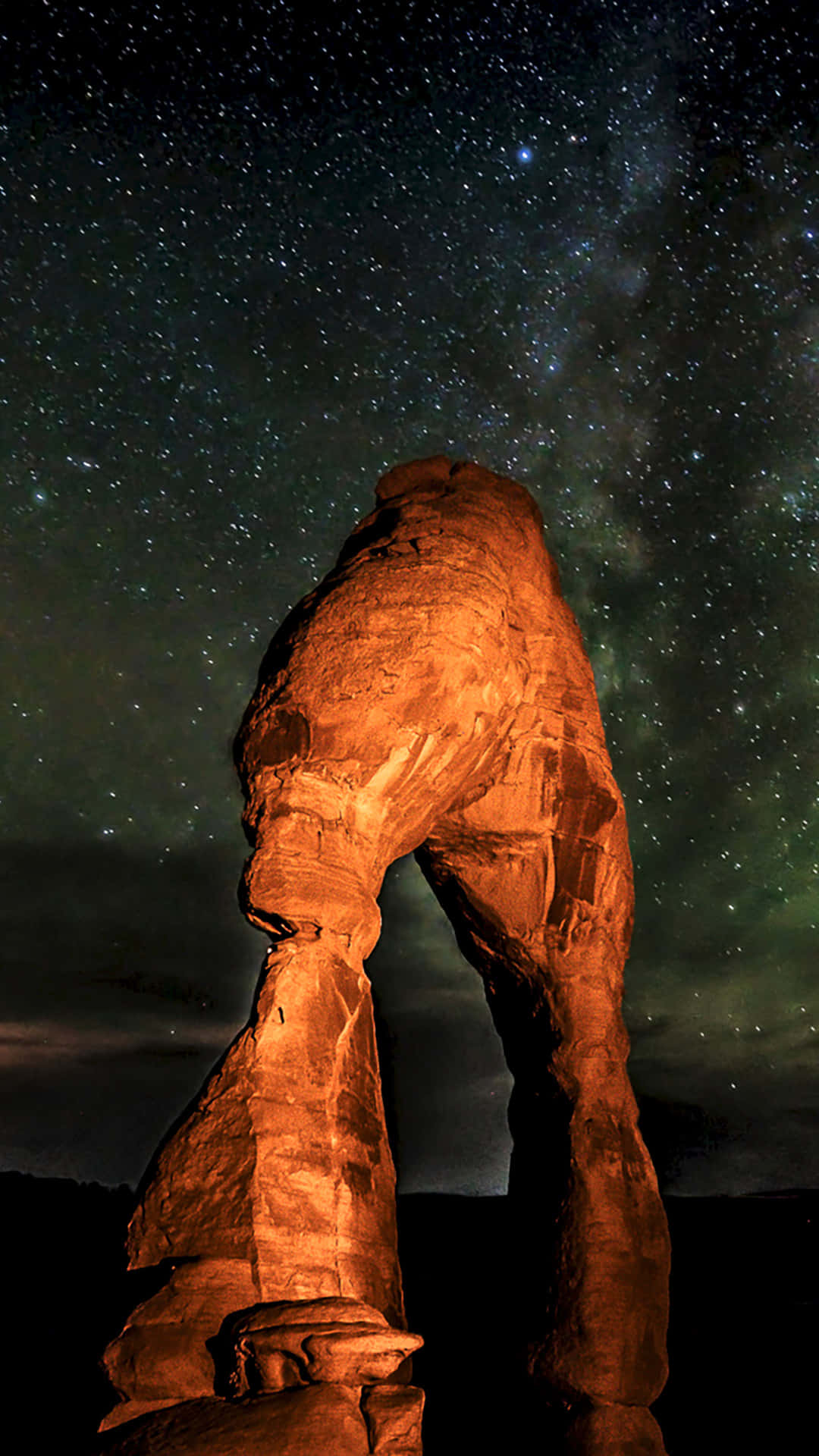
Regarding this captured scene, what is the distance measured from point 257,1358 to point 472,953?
3.62 m

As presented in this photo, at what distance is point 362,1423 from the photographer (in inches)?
134

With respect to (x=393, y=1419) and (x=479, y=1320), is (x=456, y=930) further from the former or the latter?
(x=393, y=1419)

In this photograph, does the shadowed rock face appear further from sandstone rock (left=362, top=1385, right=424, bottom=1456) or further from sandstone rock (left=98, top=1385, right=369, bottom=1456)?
sandstone rock (left=362, top=1385, right=424, bottom=1456)

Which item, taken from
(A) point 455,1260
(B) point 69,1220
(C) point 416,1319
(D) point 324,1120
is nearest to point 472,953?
(D) point 324,1120

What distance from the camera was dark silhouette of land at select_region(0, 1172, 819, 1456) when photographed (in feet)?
19.4

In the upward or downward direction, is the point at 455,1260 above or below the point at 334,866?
below

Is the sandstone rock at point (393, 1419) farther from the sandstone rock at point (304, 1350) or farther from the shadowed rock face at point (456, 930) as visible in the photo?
the shadowed rock face at point (456, 930)

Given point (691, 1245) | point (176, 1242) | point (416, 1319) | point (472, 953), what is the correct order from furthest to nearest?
point (691, 1245) < point (416, 1319) < point (472, 953) < point (176, 1242)

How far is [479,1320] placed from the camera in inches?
258

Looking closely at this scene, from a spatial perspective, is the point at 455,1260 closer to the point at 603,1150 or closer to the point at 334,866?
the point at 603,1150

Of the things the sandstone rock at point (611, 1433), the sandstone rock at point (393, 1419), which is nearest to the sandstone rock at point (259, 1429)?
the sandstone rock at point (393, 1419)

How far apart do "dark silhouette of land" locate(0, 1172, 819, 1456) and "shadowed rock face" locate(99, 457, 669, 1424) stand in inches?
13.1

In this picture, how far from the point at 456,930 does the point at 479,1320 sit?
7.32 ft

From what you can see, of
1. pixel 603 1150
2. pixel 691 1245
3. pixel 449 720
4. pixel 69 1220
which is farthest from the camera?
pixel 691 1245
